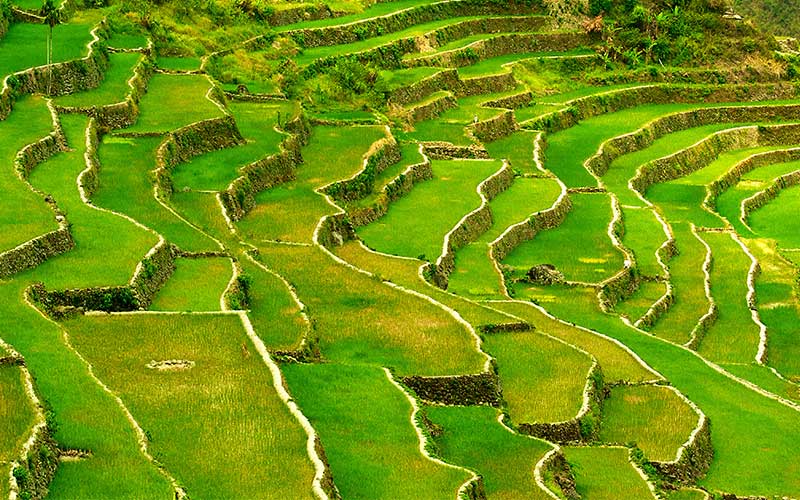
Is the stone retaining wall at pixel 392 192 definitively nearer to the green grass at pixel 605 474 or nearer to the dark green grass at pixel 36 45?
the dark green grass at pixel 36 45

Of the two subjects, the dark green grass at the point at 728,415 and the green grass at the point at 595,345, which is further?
the green grass at the point at 595,345

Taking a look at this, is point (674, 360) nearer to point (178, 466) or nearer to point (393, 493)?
point (393, 493)

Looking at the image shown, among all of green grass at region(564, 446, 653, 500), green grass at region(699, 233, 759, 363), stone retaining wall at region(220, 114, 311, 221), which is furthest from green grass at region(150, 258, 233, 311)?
green grass at region(699, 233, 759, 363)

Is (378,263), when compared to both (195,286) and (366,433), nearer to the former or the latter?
(195,286)

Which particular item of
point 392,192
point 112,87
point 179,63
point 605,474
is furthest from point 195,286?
point 179,63

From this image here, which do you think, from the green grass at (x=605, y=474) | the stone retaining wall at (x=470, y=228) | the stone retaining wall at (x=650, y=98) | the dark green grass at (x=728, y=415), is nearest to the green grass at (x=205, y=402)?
the green grass at (x=605, y=474)

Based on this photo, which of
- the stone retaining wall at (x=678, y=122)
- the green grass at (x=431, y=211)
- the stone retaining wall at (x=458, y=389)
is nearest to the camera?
the stone retaining wall at (x=458, y=389)
